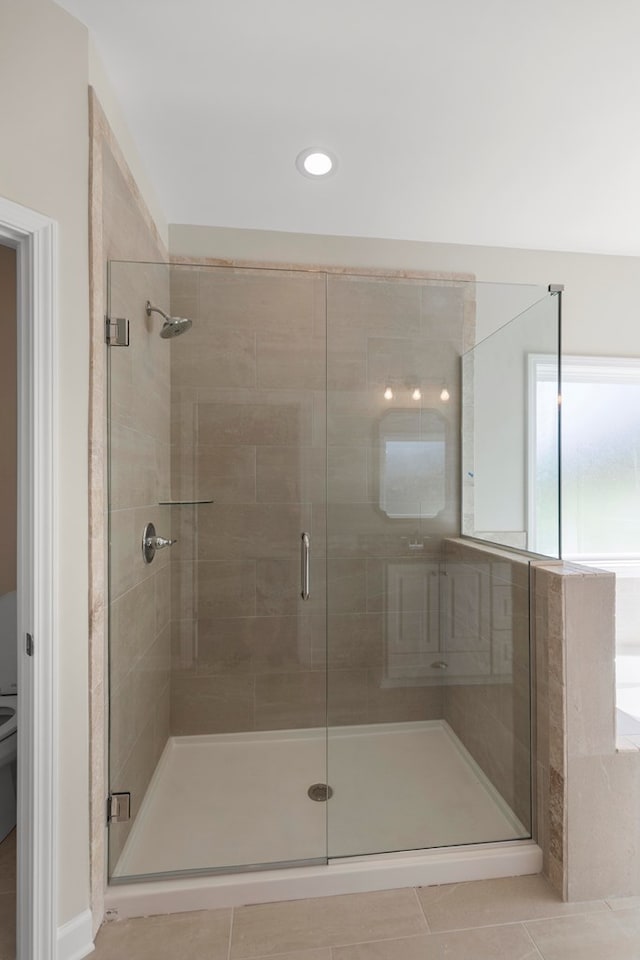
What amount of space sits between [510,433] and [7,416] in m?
2.23

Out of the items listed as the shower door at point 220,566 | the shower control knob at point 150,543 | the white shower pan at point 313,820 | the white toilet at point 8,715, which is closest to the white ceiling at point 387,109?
the shower door at point 220,566

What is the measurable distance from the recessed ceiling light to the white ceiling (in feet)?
0.10

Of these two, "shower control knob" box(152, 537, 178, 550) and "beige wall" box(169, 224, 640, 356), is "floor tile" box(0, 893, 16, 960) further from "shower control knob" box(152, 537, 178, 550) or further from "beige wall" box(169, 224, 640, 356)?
"beige wall" box(169, 224, 640, 356)

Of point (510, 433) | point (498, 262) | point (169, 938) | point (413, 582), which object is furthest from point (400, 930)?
point (498, 262)

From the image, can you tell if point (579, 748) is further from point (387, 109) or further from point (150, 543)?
point (387, 109)

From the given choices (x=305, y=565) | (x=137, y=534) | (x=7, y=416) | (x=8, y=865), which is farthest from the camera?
(x=7, y=416)

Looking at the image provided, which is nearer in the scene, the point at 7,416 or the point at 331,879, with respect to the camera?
the point at 331,879

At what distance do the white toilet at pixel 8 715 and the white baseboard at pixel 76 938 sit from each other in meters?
0.56

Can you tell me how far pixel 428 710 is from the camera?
6.63ft

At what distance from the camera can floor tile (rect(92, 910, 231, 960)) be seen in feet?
4.38

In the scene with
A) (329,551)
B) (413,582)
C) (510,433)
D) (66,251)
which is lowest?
(413,582)

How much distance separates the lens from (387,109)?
173 cm

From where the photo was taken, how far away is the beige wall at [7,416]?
224 cm

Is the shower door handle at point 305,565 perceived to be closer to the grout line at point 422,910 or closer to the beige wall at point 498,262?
the grout line at point 422,910
